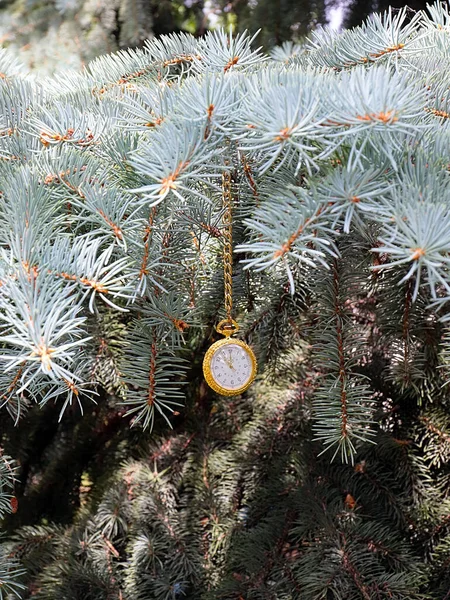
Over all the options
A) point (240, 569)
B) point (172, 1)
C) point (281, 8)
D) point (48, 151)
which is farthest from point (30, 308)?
point (172, 1)

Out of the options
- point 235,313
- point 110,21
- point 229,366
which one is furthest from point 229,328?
point 110,21

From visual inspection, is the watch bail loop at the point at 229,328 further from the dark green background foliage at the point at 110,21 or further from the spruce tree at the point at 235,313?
the dark green background foliage at the point at 110,21

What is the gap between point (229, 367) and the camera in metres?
0.66

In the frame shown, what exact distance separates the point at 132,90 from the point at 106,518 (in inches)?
29.7

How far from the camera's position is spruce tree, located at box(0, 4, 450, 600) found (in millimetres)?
463

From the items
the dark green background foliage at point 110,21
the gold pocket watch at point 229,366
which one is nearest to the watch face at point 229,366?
the gold pocket watch at point 229,366

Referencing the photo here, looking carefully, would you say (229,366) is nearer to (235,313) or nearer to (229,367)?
(229,367)

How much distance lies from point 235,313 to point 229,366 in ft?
0.73

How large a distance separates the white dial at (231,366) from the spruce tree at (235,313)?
0.05 meters

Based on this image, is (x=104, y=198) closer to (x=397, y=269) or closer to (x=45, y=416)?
(x=397, y=269)

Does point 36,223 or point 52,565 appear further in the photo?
point 52,565

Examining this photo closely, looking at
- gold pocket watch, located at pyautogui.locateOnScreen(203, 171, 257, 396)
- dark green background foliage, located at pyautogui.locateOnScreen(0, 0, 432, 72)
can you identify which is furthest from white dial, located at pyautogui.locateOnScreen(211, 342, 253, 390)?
dark green background foliage, located at pyautogui.locateOnScreen(0, 0, 432, 72)

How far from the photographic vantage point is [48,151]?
585mm

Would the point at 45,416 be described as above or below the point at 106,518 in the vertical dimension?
above
